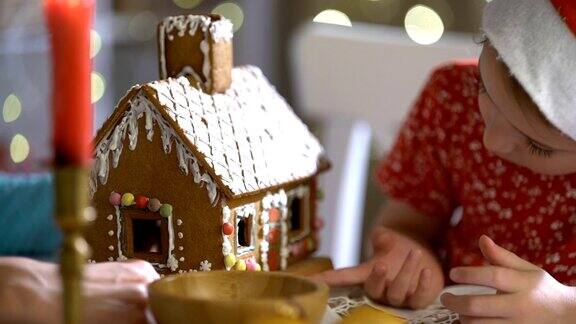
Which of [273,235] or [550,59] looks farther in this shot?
[273,235]

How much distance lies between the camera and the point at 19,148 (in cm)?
239

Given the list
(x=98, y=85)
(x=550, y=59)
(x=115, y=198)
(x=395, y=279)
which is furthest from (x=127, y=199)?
(x=98, y=85)

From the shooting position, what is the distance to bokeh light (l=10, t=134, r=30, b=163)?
2.35m

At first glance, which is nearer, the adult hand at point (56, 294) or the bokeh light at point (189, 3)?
the adult hand at point (56, 294)

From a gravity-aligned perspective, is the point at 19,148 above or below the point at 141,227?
below

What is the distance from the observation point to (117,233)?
2.57 ft

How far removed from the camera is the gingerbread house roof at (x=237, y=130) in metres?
0.75

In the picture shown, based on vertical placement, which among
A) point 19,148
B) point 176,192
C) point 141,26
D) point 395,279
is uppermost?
point 141,26

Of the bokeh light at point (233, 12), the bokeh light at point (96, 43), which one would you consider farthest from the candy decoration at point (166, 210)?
the bokeh light at point (233, 12)

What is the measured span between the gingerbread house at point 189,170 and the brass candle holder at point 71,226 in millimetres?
306

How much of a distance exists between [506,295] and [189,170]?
284 mm

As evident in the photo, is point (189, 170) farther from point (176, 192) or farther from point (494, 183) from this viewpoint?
point (494, 183)

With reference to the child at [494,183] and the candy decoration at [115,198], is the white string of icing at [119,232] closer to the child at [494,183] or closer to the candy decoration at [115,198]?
the candy decoration at [115,198]

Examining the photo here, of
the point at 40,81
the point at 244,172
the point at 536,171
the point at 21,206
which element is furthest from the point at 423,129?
the point at 40,81
